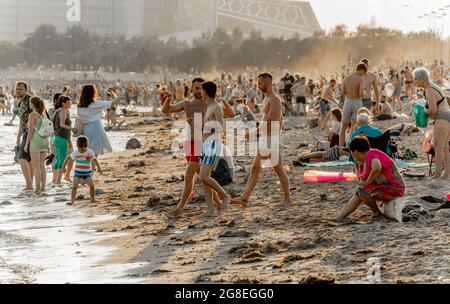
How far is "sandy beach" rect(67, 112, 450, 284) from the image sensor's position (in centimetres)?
909

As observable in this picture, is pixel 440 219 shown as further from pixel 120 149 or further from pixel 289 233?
pixel 120 149

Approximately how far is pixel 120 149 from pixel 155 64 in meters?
99.0

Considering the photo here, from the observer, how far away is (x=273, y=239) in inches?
436

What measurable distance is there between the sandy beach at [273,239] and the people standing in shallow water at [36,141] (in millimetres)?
1008

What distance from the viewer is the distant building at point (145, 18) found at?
16250cm

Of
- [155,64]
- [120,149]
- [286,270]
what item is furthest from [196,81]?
[155,64]

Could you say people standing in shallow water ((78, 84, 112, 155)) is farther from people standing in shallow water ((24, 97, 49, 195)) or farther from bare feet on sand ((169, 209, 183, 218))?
bare feet on sand ((169, 209, 183, 218))

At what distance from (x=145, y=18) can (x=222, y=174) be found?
148 meters

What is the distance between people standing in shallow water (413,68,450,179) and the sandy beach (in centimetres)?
33

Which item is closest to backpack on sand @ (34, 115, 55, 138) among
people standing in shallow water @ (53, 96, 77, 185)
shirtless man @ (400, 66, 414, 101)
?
people standing in shallow water @ (53, 96, 77, 185)

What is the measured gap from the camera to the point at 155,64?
127m

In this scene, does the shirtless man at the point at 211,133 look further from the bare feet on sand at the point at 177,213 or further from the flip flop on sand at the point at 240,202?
the flip flop on sand at the point at 240,202

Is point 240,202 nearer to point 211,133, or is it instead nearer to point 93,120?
point 211,133

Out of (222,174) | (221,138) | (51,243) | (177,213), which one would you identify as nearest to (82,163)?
(222,174)
